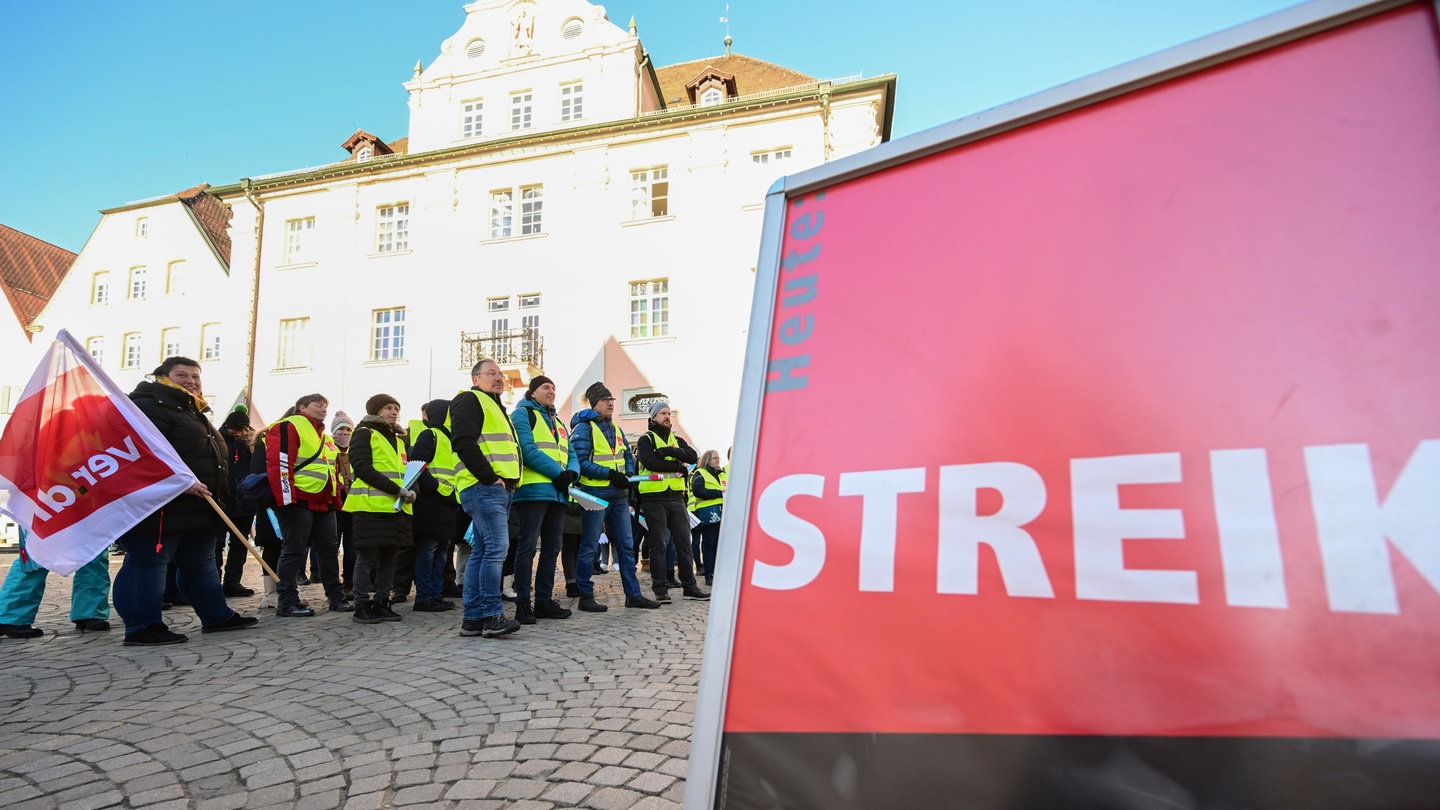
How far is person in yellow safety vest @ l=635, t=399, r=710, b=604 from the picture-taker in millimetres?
7324

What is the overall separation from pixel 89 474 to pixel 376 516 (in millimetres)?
1716

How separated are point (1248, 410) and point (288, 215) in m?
29.4

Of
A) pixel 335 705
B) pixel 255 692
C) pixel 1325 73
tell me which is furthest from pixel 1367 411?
pixel 255 692

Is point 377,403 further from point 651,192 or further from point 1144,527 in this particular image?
point 651,192

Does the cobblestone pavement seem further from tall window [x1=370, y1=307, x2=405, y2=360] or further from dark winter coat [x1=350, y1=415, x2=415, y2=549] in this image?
tall window [x1=370, y1=307, x2=405, y2=360]

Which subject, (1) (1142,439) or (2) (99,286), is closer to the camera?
(1) (1142,439)

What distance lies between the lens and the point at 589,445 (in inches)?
265

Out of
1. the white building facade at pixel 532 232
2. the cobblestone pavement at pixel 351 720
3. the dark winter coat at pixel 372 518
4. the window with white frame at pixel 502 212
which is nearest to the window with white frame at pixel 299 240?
the white building facade at pixel 532 232

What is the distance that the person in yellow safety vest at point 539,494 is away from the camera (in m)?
5.75

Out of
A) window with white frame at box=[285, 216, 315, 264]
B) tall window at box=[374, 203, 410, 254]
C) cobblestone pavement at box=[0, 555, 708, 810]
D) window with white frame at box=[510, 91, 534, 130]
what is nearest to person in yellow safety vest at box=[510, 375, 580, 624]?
cobblestone pavement at box=[0, 555, 708, 810]

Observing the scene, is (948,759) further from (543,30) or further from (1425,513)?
(543,30)

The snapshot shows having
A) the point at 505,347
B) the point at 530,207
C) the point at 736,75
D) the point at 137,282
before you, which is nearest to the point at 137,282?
the point at 137,282

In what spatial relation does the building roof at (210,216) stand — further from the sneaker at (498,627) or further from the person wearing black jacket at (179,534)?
the sneaker at (498,627)

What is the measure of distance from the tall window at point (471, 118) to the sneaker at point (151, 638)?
74.7 ft
